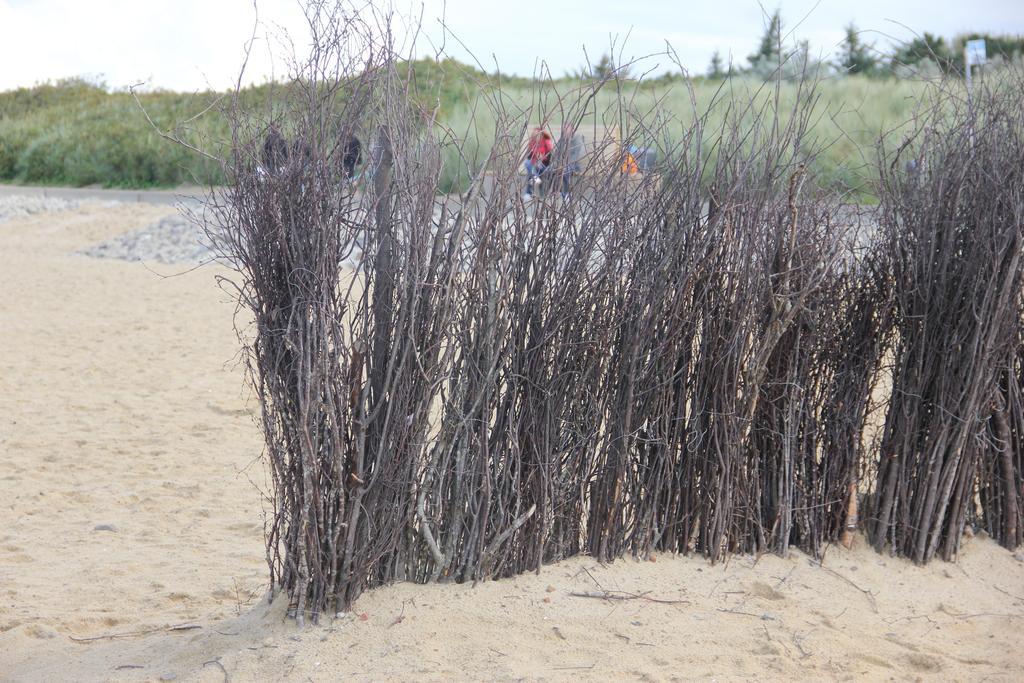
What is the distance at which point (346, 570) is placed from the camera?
327 cm

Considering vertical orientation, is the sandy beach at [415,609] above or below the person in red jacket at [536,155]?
below

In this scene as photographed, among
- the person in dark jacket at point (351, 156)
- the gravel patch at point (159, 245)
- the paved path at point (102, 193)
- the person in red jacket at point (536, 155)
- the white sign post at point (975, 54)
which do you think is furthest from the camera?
Answer: the paved path at point (102, 193)

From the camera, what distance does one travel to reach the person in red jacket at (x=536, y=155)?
3322mm

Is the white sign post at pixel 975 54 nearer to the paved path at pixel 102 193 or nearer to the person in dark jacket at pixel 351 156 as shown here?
the person in dark jacket at pixel 351 156

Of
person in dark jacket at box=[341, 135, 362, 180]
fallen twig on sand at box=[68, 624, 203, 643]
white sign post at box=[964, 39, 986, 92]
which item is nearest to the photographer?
person in dark jacket at box=[341, 135, 362, 180]

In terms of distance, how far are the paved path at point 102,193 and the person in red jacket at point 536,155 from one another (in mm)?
17477

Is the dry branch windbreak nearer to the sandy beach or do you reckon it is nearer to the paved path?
the sandy beach

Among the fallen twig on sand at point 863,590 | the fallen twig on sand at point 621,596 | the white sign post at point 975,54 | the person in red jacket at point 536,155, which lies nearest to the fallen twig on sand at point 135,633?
the fallen twig on sand at point 621,596

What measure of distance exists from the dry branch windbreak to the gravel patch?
11478 mm

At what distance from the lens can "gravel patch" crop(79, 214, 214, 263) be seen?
14.4 m

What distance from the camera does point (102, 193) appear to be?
2169 centimetres

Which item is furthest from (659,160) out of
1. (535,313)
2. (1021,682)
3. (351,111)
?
(1021,682)

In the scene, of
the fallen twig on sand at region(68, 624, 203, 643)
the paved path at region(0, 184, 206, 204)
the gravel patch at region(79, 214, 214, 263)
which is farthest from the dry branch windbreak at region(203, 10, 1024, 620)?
the paved path at region(0, 184, 206, 204)

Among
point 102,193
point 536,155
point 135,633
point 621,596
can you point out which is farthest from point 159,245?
point 621,596
